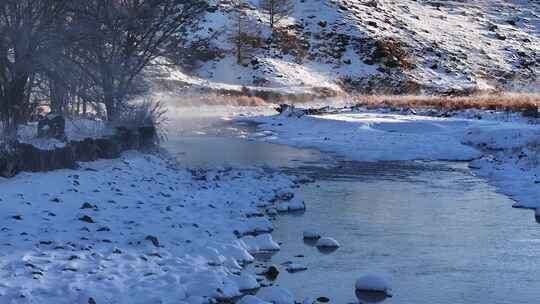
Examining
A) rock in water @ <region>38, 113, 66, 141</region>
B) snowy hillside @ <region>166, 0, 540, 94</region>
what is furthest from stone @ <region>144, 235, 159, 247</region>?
snowy hillside @ <region>166, 0, 540, 94</region>

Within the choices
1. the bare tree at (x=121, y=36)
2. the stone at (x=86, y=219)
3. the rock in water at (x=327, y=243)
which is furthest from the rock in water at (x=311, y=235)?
the bare tree at (x=121, y=36)

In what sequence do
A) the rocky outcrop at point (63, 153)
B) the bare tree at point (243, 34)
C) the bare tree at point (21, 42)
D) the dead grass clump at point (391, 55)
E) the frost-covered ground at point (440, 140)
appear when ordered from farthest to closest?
1. the dead grass clump at point (391, 55)
2. the bare tree at point (243, 34)
3. the frost-covered ground at point (440, 140)
4. the bare tree at point (21, 42)
5. the rocky outcrop at point (63, 153)

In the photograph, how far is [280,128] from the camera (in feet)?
117

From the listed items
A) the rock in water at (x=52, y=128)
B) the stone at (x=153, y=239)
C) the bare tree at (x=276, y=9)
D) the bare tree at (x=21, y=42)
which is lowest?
the stone at (x=153, y=239)

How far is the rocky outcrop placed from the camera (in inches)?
521

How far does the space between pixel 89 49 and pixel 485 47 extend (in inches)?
2626

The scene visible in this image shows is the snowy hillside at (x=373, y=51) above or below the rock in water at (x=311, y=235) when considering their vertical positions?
above

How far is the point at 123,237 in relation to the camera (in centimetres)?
1032

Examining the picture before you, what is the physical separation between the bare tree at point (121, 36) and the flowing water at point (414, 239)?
382 centimetres

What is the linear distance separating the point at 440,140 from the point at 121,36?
12.6 metres

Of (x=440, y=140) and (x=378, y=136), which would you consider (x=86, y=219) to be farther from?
(x=378, y=136)

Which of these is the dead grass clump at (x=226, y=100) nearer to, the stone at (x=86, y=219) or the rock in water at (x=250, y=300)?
the stone at (x=86, y=219)

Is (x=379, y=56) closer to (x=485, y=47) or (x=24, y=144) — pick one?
(x=485, y=47)

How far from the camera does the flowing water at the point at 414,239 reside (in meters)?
9.12
